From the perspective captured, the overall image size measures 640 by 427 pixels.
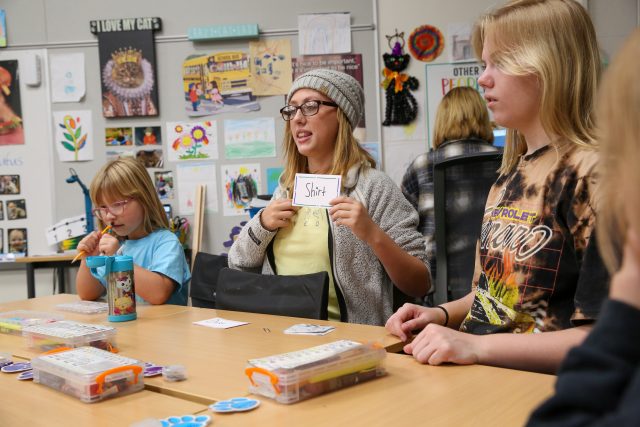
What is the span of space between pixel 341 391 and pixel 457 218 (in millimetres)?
1112

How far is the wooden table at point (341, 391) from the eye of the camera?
0.89 meters

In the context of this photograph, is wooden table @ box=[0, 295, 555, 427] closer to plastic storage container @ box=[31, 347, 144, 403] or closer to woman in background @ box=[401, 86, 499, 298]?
plastic storage container @ box=[31, 347, 144, 403]

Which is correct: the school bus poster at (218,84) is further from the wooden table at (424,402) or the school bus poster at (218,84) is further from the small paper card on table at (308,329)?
the wooden table at (424,402)

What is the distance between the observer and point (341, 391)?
3.29 feet

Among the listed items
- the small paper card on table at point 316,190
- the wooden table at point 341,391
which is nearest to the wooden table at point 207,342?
the wooden table at point 341,391

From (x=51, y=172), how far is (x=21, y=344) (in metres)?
2.72

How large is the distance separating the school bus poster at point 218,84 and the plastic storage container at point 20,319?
223 centimetres

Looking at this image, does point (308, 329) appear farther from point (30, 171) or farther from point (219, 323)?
point (30, 171)

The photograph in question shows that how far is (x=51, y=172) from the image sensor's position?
3941 millimetres

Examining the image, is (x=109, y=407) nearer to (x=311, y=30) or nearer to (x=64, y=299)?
(x=64, y=299)

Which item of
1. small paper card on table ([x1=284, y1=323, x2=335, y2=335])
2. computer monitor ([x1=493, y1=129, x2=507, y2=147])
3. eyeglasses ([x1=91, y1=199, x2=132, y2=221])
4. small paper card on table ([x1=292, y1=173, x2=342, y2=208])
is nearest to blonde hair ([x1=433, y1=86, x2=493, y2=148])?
computer monitor ([x1=493, y1=129, x2=507, y2=147])

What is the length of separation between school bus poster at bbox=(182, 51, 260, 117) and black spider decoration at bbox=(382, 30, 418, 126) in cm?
82

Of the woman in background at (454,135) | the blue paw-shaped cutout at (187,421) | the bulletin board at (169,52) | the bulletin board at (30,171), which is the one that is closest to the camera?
the blue paw-shaped cutout at (187,421)

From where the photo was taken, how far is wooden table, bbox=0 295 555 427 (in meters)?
0.89
